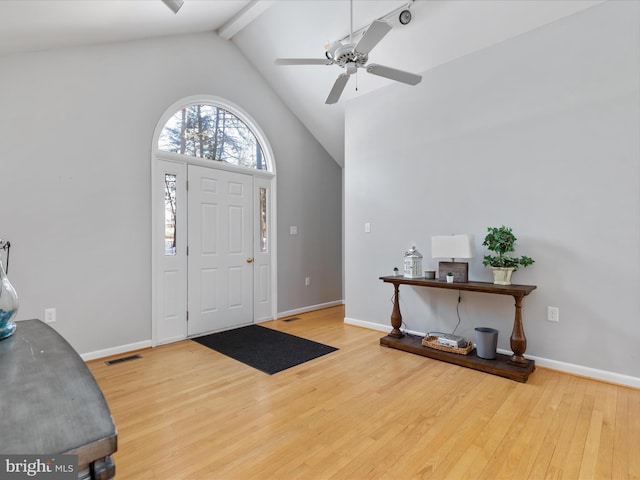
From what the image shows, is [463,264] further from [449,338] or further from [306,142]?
[306,142]

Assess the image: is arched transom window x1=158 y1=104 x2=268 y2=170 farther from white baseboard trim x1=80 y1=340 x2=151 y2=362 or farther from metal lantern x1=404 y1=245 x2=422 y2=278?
metal lantern x1=404 y1=245 x2=422 y2=278

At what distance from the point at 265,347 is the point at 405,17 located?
3.54m

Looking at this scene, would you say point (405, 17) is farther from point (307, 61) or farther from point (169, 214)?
point (169, 214)

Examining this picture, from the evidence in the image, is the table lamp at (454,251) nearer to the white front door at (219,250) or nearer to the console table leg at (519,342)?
the console table leg at (519,342)

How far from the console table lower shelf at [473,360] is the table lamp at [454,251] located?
703 millimetres

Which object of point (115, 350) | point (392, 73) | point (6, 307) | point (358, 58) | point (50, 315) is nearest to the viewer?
point (6, 307)

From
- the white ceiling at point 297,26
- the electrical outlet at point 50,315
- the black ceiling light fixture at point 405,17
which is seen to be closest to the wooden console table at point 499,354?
the white ceiling at point 297,26

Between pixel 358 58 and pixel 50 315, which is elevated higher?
pixel 358 58

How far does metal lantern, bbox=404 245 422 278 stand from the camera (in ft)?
11.5

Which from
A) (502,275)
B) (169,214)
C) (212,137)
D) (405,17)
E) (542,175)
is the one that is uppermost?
(405,17)

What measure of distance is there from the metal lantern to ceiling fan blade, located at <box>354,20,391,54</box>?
2007 mm

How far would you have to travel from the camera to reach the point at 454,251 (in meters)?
3.14

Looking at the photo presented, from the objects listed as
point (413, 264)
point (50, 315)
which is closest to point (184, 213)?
point (50, 315)

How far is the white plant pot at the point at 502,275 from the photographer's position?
2.90 meters
